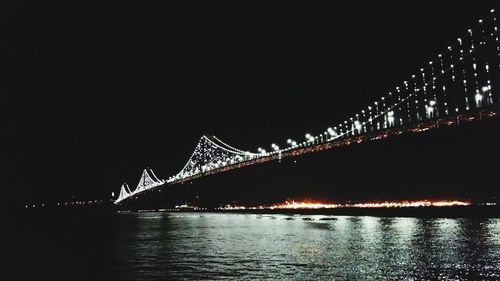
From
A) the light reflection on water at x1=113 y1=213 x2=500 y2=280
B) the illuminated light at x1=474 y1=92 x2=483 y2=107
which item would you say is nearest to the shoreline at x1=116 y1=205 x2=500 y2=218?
the illuminated light at x1=474 y1=92 x2=483 y2=107

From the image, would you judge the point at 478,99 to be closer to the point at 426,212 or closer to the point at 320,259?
the point at 426,212

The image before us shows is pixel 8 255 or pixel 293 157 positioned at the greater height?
pixel 293 157

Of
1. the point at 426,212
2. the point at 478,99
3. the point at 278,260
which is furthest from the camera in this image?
the point at 426,212

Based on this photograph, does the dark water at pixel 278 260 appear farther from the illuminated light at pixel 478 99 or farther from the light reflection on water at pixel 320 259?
the illuminated light at pixel 478 99

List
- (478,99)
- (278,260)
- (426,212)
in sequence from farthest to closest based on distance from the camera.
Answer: (426,212) → (478,99) → (278,260)

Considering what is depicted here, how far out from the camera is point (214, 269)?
11.2 metres

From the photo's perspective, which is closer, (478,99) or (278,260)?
(278,260)

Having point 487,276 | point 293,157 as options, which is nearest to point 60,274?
point 487,276

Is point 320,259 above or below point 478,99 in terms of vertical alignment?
below

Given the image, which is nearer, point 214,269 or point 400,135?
point 214,269

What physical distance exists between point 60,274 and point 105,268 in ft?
3.28

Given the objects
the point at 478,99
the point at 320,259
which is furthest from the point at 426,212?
the point at 320,259

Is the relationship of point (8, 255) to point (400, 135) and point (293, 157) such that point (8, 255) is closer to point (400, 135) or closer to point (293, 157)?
point (400, 135)

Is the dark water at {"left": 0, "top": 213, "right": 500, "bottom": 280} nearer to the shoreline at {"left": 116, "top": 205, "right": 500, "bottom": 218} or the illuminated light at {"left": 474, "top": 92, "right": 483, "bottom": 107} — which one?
the illuminated light at {"left": 474, "top": 92, "right": 483, "bottom": 107}
